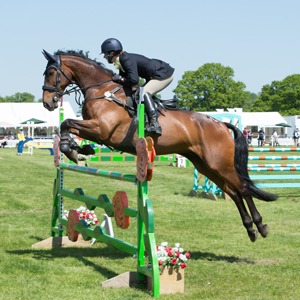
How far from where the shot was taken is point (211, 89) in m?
101

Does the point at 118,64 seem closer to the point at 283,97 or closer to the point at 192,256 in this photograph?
the point at 192,256

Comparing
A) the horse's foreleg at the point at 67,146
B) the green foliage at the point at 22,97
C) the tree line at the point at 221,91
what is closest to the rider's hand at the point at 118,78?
the horse's foreleg at the point at 67,146

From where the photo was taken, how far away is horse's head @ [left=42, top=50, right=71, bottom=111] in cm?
777

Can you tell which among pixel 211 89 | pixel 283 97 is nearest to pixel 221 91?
pixel 211 89

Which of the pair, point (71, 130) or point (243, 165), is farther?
point (243, 165)

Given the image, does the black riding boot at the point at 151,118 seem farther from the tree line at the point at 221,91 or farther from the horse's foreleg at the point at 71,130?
the tree line at the point at 221,91

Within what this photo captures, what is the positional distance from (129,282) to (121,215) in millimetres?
663

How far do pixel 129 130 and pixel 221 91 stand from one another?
95.3 meters

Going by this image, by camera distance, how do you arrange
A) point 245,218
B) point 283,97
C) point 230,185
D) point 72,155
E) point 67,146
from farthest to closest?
point 283,97 → point 230,185 → point 245,218 → point 72,155 → point 67,146

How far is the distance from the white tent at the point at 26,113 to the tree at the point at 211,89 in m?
39.8

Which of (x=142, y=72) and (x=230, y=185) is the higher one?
(x=142, y=72)

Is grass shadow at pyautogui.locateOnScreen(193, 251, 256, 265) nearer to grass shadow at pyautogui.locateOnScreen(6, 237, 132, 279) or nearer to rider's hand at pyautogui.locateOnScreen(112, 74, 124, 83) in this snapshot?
grass shadow at pyautogui.locateOnScreen(6, 237, 132, 279)

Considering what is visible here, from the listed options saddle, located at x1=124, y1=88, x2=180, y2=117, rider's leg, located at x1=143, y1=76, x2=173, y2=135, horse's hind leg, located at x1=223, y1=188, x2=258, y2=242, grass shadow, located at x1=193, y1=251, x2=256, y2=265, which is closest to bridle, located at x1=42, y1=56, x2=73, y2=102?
saddle, located at x1=124, y1=88, x2=180, y2=117

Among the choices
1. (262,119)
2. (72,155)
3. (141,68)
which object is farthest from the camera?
(262,119)
